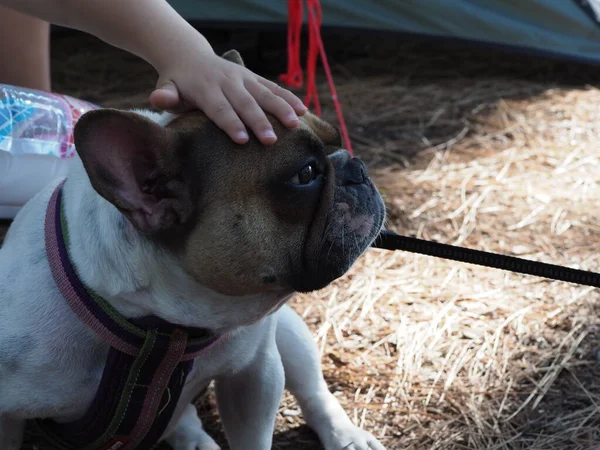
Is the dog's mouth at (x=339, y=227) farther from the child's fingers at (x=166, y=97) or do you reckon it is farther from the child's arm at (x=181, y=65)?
the child's fingers at (x=166, y=97)

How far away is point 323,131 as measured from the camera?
1500 millimetres

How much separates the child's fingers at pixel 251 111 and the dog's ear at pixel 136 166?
12 centimetres

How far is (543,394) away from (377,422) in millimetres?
391

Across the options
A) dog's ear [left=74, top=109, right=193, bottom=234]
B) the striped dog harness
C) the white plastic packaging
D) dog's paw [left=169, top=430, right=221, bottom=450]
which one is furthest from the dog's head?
the white plastic packaging

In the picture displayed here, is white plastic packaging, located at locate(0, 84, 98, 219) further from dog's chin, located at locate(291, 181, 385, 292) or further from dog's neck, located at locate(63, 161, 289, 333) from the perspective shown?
dog's chin, located at locate(291, 181, 385, 292)

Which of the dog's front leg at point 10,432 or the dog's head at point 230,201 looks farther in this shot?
the dog's front leg at point 10,432


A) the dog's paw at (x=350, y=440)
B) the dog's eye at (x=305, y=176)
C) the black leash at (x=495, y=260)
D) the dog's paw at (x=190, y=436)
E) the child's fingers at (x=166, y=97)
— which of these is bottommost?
the dog's paw at (x=190, y=436)

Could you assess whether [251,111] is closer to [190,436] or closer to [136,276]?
[136,276]

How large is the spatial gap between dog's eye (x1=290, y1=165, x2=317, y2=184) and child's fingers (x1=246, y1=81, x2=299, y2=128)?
3.0 inches

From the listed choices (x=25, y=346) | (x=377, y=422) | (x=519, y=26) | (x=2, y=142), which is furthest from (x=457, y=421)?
(x=519, y=26)

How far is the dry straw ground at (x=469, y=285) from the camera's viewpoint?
1.95m

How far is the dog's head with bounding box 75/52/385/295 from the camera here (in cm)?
128

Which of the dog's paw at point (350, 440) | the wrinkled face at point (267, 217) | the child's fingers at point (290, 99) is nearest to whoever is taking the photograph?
the wrinkled face at point (267, 217)

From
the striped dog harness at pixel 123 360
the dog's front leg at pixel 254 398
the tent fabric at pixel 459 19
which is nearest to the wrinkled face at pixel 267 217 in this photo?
the striped dog harness at pixel 123 360
